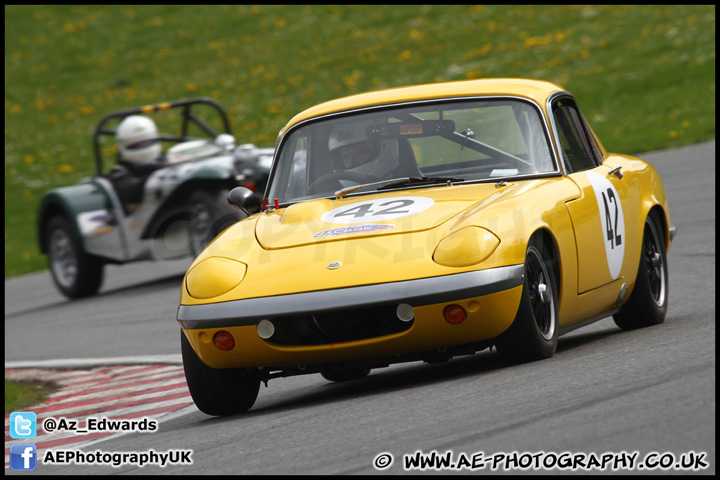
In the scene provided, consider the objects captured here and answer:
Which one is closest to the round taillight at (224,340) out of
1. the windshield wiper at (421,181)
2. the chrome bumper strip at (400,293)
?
the chrome bumper strip at (400,293)

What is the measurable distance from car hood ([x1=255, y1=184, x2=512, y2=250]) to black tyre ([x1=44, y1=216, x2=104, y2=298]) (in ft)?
27.5

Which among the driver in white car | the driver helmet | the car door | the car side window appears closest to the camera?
the car door

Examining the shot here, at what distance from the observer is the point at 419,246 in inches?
217

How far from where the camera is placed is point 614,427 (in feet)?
13.7

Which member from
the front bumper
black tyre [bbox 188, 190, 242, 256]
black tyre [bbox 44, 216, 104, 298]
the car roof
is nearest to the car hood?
the front bumper

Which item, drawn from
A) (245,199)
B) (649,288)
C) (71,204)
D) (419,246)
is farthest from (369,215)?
(71,204)

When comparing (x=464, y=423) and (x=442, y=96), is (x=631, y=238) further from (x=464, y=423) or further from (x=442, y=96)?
(x=464, y=423)

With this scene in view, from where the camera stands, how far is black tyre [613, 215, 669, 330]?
7.09 m

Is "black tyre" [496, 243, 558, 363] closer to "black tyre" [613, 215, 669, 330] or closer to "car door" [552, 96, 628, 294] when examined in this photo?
"car door" [552, 96, 628, 294]

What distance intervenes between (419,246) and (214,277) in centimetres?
96

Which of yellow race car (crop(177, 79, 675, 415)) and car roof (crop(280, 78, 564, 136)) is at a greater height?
car roof (crop(280, 78, 564, 136))

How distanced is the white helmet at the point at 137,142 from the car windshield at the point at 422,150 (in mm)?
7402

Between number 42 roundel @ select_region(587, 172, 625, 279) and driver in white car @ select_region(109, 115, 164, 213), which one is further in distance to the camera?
driver in white car @ select_region(109, 115, 164, 213)

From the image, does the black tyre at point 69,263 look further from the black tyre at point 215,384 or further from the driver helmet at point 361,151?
the black tyre at point 215,384
